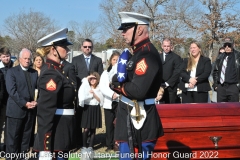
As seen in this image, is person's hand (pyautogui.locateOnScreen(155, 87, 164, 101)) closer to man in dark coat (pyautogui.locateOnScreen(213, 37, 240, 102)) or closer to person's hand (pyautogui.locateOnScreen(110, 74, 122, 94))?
man in dark coat (pyautogui.locateOnScreen(213, 37, 240, 102))

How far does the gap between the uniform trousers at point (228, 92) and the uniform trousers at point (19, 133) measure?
340 centimetres

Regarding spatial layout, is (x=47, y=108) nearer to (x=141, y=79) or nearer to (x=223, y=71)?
(x=141, y=79)

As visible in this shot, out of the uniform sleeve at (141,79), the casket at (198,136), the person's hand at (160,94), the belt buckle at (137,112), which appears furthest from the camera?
the person's hand at (160,94)

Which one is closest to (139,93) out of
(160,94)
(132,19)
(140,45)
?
(140,45)

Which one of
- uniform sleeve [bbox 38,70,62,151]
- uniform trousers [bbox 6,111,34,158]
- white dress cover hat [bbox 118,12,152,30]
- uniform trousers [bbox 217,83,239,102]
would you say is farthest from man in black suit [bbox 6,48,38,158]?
uniform trousers [bbox 217,83,239,102]

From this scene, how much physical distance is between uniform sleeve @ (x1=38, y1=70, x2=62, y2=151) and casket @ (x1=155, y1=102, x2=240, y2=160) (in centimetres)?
184

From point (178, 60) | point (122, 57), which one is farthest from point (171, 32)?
point (122, 57)

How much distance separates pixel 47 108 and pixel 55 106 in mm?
70

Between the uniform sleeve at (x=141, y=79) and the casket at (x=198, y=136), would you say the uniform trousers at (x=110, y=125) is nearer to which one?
the casket at (x=198, y=136)

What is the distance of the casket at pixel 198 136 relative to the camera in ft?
15.3

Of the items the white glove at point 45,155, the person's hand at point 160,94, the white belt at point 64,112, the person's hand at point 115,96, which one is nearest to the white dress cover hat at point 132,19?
the white belt at point 64,112

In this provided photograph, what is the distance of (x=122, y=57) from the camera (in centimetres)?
317

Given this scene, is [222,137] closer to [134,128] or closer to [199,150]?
[199,150]

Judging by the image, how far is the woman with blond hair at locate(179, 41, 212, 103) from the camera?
6.30 metres
